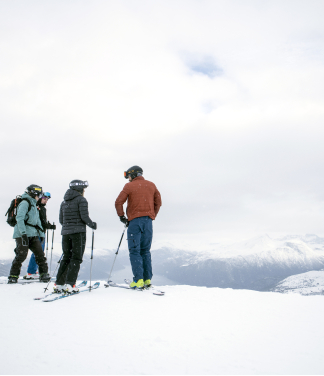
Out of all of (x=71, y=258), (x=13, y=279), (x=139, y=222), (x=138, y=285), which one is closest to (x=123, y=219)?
(x=139, y=222)

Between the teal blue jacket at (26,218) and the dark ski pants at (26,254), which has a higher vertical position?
the teal blue jacket at (26,218)

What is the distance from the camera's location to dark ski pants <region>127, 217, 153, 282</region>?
7.29 m

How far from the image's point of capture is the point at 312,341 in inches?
148

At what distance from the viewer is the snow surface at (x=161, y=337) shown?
303 centimetres

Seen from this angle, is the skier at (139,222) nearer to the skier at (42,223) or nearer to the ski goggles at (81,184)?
the ski goggles at (81,184)

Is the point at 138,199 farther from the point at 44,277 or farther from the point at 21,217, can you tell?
the point at 44,277

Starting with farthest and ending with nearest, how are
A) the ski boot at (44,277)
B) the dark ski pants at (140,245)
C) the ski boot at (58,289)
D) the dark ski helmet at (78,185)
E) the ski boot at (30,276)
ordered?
the ski boot at (30,276), the ski boot at (44,277), the dark ski helmet at (78,185), the dark ski pants at (140,245), the ski boot at (58,289)

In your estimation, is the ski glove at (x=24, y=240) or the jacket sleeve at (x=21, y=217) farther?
the ski glove at (x=24, y=240)

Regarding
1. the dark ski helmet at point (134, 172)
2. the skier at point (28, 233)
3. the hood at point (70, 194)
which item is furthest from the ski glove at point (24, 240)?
the dark ski helmet at point (134, 172)

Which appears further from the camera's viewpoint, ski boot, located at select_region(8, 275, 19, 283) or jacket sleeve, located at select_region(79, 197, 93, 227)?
ski boot, located at select_region(8, 275, 19, 283)

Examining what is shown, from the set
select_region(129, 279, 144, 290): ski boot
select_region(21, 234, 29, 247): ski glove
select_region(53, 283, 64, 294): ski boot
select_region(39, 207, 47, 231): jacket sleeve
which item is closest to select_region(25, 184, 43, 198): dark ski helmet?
select_region(39, 207, 47, 231): jacket sleeve

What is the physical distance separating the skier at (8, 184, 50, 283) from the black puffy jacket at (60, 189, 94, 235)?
7.69 ft

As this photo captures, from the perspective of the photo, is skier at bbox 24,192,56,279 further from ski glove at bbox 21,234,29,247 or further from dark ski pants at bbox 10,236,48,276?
ski glove at bbox 21,234,29,247

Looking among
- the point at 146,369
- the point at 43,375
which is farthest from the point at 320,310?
the point at 43,375
